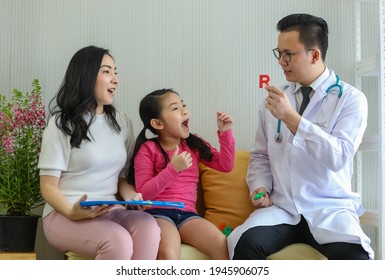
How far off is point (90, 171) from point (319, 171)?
78cm

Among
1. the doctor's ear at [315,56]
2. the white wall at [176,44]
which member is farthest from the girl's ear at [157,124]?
the doctor's ear at [315,56]

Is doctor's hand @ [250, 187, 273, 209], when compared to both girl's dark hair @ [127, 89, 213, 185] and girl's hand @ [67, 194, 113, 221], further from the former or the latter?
girl's hand @ [67, 194, 113, 221]

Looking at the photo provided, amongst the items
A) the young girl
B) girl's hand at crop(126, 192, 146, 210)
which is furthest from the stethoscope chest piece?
girl's hand at crop(126, 192, 146, 210)

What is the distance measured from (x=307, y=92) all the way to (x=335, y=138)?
0.28 meters

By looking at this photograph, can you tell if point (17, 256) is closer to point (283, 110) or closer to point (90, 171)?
point (90, 171)

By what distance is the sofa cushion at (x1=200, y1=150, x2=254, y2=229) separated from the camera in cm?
223

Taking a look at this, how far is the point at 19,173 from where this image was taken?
212 centimetres

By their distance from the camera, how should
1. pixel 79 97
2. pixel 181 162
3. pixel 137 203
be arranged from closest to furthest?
pixel 137 203, pixel 181 162, pixel 79 97

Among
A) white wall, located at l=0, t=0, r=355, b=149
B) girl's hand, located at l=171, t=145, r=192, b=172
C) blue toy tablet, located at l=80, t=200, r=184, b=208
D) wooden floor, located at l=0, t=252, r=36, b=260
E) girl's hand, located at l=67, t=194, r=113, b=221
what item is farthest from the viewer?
white wall, located at l=0, t=0, r=355, b=149

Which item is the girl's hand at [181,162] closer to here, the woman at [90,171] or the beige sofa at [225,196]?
the woman at [90,171]

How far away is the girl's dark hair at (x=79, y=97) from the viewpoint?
1972mm

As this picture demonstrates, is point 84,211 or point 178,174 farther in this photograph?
point 178,174

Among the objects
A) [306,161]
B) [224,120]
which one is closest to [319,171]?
[306,161]

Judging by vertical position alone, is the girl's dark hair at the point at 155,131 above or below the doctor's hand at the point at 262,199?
above
